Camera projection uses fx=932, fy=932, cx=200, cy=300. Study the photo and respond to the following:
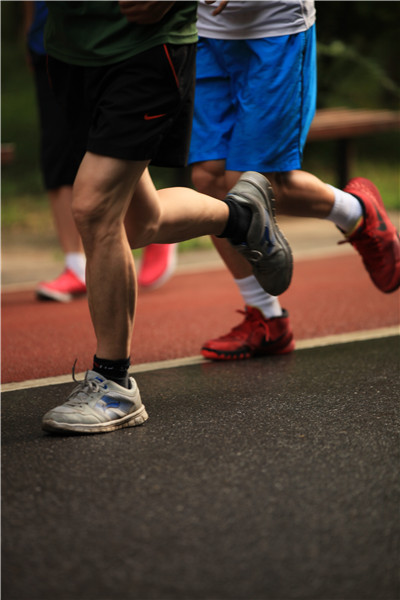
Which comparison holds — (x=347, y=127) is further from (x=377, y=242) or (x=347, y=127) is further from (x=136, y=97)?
(x=136, y=97)

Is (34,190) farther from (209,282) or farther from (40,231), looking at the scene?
(209,282)

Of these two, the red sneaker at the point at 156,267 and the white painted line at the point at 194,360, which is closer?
the white painted line at the point at 194,360

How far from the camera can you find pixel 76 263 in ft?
19.1

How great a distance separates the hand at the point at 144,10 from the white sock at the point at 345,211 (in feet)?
4.94

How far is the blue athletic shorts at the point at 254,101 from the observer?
362 cm

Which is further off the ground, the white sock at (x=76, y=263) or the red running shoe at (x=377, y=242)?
the red running shoe at (x=377, y=242)

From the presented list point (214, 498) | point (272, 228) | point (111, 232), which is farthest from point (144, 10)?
point (214, 498)

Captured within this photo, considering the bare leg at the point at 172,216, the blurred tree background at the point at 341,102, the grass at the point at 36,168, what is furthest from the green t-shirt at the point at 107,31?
the blurred tree background at the point at 341,102

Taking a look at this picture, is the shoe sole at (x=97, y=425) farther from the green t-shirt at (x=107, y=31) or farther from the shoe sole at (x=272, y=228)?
the green t-shirt at (x=107, y=31)

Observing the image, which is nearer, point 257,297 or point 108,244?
point 108,244

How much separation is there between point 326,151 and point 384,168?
3.70ft

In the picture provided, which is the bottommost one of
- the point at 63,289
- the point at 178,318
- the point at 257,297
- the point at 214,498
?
the point at 63,289

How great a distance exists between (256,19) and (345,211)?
900 millimetres

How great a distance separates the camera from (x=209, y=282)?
617 cm
